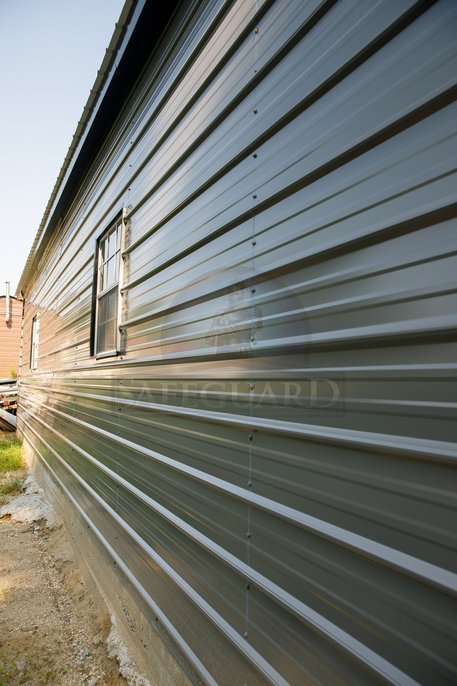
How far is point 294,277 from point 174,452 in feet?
4.02

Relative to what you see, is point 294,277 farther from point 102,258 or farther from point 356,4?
point 102,258

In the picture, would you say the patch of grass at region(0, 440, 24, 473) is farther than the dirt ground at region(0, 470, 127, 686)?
Yes

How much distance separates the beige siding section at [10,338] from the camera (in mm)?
15680

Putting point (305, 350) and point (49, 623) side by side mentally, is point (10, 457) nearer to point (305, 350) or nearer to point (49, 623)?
point (49, 623)

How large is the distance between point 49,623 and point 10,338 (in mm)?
15126

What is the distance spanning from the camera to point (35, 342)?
27.9 ft

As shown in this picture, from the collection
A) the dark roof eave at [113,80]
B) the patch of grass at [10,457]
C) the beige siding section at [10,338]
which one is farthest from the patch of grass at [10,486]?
the beige siding section at [10,338]

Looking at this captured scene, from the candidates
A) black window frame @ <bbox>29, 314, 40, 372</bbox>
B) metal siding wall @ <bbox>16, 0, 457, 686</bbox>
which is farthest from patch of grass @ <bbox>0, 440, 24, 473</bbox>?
metal siding wall @ <bbox>16, 0, 457, 686</bbox>

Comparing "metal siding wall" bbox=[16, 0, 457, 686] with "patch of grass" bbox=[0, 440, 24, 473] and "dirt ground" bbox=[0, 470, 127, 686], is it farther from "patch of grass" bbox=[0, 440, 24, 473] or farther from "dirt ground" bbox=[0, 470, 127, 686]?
"patch of grass" bbox=[0, 440, 24, 473]

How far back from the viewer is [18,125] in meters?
6.98

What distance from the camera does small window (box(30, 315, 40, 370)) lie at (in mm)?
8219

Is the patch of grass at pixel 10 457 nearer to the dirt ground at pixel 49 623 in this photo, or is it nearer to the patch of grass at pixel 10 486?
the patch of grass at pixel 10 486

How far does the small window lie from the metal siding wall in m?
6.61

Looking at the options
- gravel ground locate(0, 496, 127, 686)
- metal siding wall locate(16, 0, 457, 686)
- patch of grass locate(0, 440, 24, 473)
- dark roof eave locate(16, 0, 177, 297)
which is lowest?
gravel ground locate(0, 496, 127, 686)
